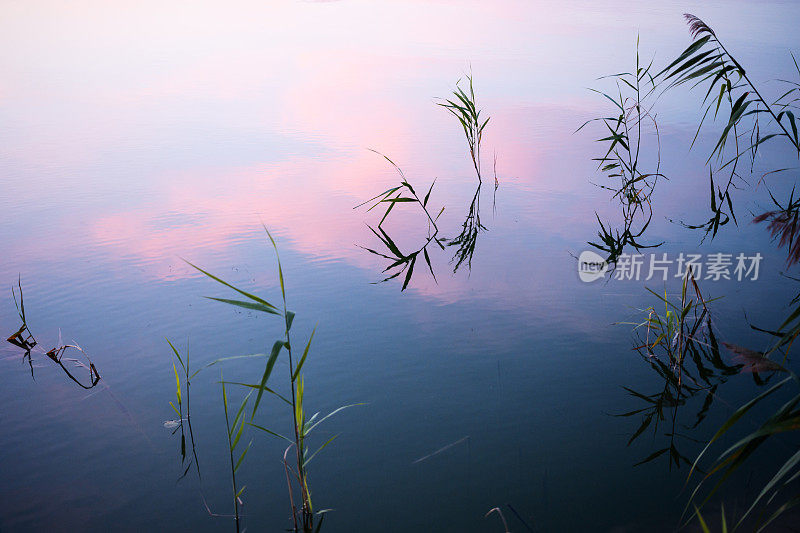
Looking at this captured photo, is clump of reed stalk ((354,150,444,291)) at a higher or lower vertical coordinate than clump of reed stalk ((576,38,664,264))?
lower

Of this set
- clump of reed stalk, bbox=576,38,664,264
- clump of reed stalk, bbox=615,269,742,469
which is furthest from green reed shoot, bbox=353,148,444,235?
clump of reed stalk, bbox=615,269,742,469

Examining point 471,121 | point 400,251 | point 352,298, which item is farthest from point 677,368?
point 471,121

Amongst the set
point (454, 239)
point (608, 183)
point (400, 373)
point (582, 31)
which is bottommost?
point (400, 373)

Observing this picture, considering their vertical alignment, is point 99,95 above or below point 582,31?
below

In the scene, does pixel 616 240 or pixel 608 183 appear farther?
pixel 608 183

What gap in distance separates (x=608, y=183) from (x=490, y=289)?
1.87 m

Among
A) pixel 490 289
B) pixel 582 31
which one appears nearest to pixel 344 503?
pixel 490 289

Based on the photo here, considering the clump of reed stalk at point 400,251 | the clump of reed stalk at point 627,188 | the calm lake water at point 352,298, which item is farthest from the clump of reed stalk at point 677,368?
the clump of reed stalk at point 400,251

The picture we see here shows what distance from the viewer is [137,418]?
7.54 ft

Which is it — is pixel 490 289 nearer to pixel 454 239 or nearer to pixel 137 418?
pixel 454 239

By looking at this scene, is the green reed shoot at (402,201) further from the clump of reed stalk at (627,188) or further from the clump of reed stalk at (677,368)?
the clump of reed stalk at (677,368)

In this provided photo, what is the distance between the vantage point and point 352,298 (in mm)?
3154

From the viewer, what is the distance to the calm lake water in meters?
1.98

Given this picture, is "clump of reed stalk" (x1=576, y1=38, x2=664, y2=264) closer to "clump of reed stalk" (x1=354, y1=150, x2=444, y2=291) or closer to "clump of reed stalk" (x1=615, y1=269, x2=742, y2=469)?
"clump of reed stalk" (x1=615, y1=269, x2=742, y2=469)
